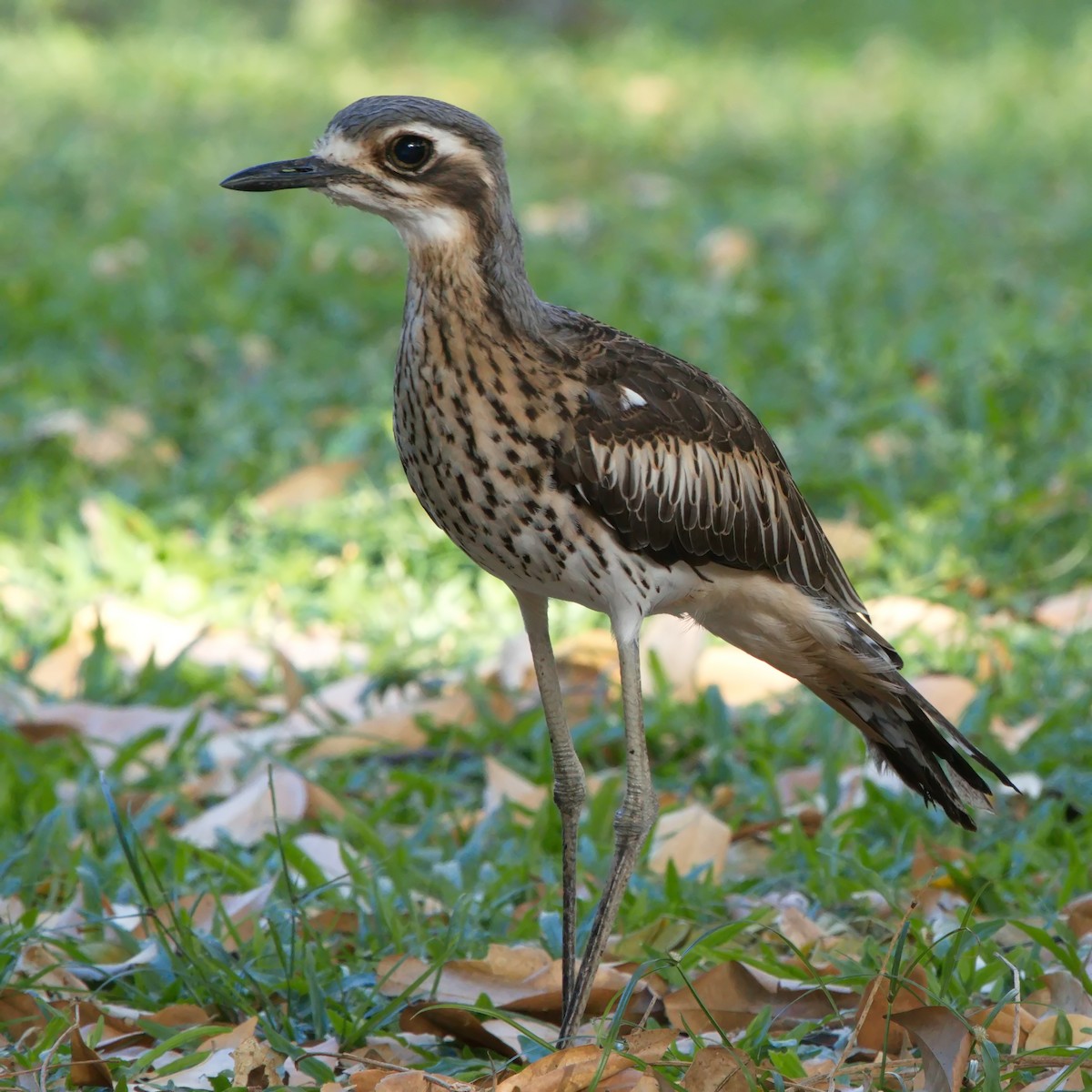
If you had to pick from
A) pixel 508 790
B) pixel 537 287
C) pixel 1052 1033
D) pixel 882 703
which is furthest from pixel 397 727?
pixel 537 287

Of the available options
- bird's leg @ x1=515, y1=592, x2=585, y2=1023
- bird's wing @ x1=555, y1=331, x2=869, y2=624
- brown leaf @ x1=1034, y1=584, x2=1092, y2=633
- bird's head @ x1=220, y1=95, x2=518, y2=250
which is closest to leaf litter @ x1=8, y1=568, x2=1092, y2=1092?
bird's leg @ x1=515, y1=592, x2=585, y2=1023

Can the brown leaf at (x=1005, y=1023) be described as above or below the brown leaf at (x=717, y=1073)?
above

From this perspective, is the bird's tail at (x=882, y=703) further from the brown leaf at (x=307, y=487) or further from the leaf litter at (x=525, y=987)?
the brown leaf at (x=307, y=487)

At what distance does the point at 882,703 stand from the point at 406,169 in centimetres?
147

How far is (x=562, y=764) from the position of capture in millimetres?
3391

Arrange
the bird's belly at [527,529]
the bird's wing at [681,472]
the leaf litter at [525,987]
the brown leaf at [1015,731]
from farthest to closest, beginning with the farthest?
the brown leaf at [1015,731], the bird's wing at [681,472], the bird's belly at [527,529], the leaf litter at [525,987]

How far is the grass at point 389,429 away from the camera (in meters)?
3.71

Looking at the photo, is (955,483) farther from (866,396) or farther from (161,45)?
(161,45)

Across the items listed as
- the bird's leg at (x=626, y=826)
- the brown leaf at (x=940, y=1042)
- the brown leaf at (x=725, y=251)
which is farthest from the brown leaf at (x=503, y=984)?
the brown leaf at (x=725, y=251)

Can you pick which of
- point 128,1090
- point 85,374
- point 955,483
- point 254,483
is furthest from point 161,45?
point 128,1090

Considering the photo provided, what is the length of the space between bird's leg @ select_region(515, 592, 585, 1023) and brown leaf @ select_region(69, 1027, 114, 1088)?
834 mm

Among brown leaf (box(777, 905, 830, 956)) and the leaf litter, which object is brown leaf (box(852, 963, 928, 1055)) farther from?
brown leaf (box(777, 905, 830, 956))

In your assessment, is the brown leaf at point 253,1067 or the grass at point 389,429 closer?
the brown leaf at point 253,1067

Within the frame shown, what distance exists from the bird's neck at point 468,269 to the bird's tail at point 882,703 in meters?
0.86
